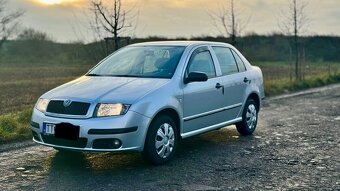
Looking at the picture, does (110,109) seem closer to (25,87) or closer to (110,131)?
(110,131)

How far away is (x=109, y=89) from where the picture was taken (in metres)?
6.35

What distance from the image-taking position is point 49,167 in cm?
650

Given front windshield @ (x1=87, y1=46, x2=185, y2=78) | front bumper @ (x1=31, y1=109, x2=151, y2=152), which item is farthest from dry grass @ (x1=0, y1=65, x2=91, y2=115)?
front bumper @ (x1=31, y1=109, x2=151, y2=152)

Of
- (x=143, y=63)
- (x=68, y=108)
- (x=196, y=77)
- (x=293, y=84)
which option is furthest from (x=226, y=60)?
(x=293, y=84)

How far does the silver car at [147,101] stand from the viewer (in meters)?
5.97

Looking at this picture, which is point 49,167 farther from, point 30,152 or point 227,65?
point 227,65

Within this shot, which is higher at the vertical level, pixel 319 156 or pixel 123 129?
pixel 123 129

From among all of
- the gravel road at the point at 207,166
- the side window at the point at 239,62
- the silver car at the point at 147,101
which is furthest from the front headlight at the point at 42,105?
the side window at the point at 239,62

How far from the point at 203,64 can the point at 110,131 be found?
2.24 metres

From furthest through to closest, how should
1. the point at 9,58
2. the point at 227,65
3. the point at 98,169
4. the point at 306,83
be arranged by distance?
1. the point at 9,58
2. the point at 306,83
3. the point at 227,65
4. the point at 98,169

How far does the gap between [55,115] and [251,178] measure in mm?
2564

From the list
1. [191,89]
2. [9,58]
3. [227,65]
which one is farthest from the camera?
[9,58]

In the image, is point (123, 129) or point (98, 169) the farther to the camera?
point (98, 169)

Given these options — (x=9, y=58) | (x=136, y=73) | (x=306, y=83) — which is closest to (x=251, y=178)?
(x=136, y=73)
